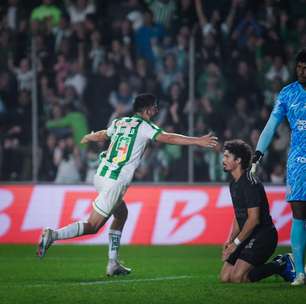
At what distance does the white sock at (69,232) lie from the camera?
8.91 m

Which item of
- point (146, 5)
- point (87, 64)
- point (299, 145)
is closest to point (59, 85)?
point (87, 64)

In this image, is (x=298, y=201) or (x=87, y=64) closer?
(x=298, y=201)

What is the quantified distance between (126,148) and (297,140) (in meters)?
1.87

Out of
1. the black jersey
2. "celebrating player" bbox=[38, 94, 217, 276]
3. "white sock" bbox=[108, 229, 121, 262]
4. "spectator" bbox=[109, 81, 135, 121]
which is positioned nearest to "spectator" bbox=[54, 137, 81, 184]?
"spectator" bbox=[109, 81, 135, 121]

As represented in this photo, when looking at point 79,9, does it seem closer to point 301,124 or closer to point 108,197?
point 108,197

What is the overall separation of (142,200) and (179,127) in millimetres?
1595

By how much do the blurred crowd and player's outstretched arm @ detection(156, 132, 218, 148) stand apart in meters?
5.73

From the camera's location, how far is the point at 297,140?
333 inches

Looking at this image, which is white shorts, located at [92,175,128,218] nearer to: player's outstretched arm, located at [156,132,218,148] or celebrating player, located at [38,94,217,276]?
celebrating player, located at [38,94,217,276]

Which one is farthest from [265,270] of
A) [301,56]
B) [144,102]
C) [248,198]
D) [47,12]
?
[47,12]

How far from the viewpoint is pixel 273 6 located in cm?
1667

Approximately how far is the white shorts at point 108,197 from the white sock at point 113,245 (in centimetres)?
42

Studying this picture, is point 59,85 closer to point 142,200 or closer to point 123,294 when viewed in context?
point 142,200

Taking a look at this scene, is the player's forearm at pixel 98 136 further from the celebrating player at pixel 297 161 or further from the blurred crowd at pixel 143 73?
the blurred crowd at pixel 143 73
